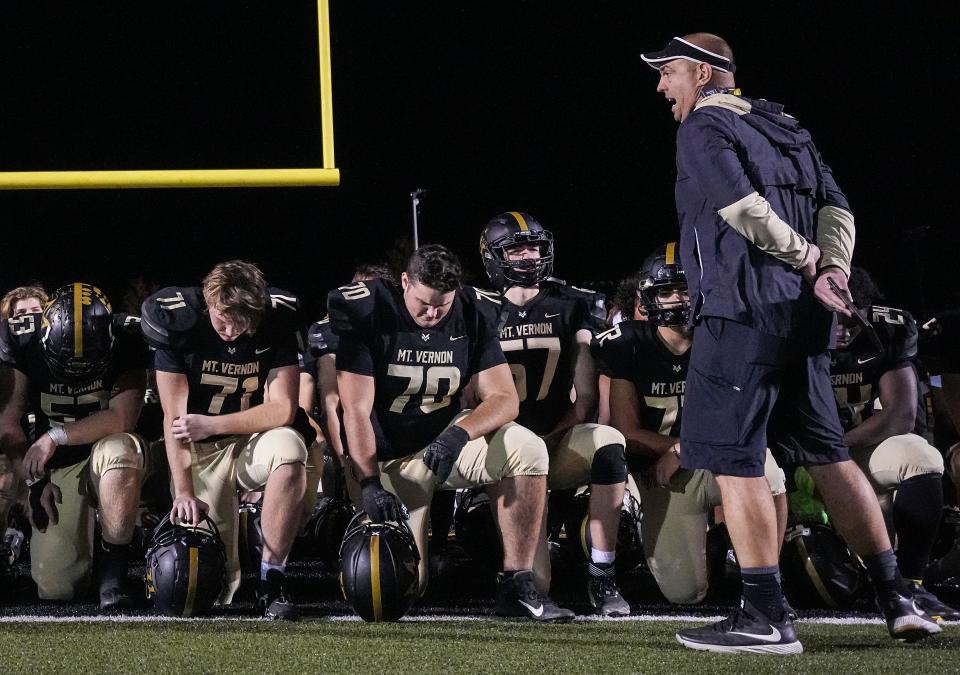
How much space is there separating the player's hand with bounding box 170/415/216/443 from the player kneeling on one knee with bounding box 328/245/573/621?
0.50m

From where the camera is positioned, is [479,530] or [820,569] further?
[479,530]

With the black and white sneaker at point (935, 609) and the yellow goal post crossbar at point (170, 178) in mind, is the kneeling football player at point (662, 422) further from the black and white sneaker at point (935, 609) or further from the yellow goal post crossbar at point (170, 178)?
the yellow goal post crossbar at point (170, 178)

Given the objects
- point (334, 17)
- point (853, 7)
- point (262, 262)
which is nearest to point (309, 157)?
point (334, 17)

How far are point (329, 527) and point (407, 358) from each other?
132 cm

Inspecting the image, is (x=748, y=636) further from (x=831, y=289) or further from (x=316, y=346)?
(x=316, y=346)

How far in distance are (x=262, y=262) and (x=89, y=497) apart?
40.9ft

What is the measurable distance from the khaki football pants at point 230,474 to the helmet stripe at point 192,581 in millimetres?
333

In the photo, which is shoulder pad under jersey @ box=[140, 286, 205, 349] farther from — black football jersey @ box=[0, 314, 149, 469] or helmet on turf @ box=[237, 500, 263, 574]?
helmet on turf @ box=[237, 500, 263, 574]

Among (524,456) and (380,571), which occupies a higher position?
(524,456)

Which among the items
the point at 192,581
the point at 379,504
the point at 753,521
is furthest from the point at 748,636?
the point at 192,581

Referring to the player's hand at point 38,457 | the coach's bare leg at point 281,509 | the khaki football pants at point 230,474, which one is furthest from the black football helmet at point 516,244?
the player's hand at point 38,457

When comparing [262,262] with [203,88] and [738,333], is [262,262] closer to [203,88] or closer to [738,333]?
[203,88]

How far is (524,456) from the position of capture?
13.5 feet

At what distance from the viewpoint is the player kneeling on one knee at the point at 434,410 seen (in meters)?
4.05
